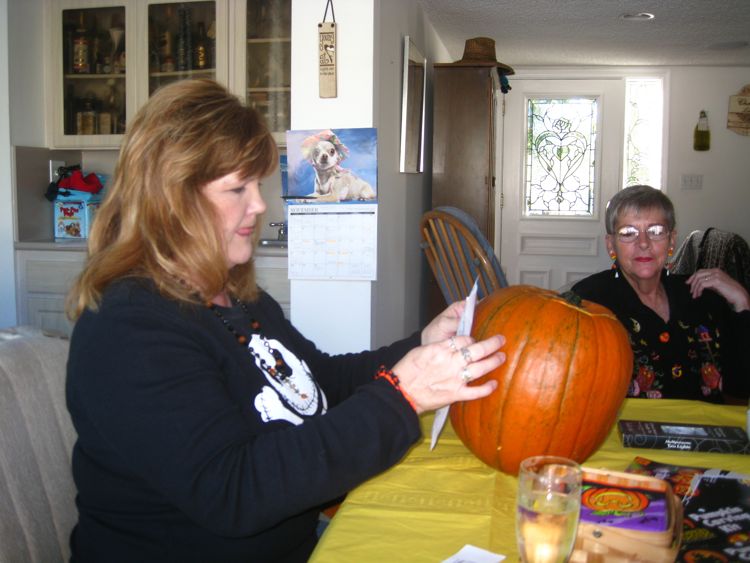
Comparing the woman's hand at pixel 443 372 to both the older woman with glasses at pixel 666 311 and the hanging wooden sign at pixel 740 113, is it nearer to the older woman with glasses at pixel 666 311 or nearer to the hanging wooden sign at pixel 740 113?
the older woman with glasses at pixel 666 311

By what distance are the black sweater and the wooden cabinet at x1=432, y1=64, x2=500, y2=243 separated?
3057 mm

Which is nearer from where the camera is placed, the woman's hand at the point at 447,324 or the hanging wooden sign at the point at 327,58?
the woman's hand at the point at 447,324

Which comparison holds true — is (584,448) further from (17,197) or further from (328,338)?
(17,197)

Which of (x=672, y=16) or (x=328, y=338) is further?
(x=672, y=16)

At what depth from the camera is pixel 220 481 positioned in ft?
2.48

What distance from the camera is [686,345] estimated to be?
1.57 m

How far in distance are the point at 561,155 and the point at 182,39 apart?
3213 mm

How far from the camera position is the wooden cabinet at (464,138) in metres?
3.80

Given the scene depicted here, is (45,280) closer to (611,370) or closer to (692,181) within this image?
(611,370)

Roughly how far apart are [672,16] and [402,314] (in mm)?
2374

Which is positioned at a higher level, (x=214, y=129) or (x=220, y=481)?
(x=214, y=129)

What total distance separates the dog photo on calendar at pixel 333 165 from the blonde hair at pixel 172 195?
127cm

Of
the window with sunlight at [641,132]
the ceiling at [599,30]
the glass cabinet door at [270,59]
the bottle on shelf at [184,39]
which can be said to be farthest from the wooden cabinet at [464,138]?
the window with sunlight at [641,132]

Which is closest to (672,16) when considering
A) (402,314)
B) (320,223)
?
(402,314)
